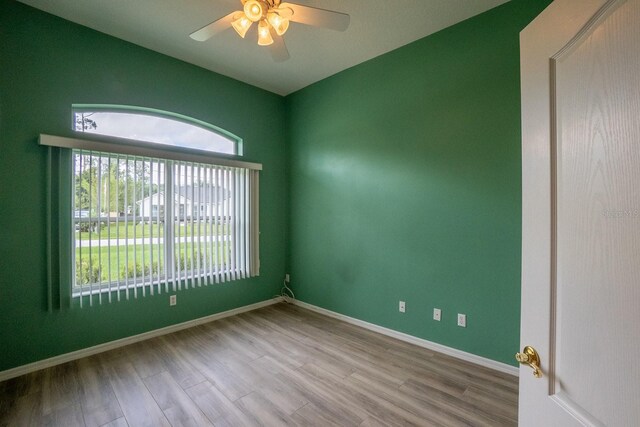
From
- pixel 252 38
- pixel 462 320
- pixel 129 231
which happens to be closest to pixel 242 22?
pixel 252 38

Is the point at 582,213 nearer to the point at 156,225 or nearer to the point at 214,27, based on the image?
the point at 214,27

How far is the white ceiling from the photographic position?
2252mm

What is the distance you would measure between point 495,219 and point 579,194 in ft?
5.91

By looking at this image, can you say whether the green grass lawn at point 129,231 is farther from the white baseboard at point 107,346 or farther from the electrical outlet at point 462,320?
the electrical outlet at point 462,320

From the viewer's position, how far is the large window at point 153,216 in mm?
2496

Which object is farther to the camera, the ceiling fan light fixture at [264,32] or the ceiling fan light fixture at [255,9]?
the ceiling fan light fixture at [264,32]

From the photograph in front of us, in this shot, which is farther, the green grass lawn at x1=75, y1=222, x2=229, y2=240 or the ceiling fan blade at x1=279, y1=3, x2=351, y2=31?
the green grass lawn at x1=75, y1=222, x2=229, y2=240

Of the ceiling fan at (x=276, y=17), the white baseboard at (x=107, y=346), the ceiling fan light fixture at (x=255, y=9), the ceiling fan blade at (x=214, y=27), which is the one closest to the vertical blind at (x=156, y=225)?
the white baseboard at (x=107, y=346)

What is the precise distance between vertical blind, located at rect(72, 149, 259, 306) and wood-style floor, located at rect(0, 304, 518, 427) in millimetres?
678

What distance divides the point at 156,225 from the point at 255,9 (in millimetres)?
2272

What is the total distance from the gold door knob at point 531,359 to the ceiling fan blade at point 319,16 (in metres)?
1.88

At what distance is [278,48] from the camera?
203cm

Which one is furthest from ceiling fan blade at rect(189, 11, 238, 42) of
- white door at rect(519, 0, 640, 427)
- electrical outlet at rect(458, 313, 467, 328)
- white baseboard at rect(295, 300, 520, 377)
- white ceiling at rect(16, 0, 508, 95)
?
white baseboard at rect(295, 300, 520, 377)

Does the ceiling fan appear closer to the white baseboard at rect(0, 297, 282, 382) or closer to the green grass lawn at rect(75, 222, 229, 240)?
the green grass lawn at rect(75, 222, 229, 240)
